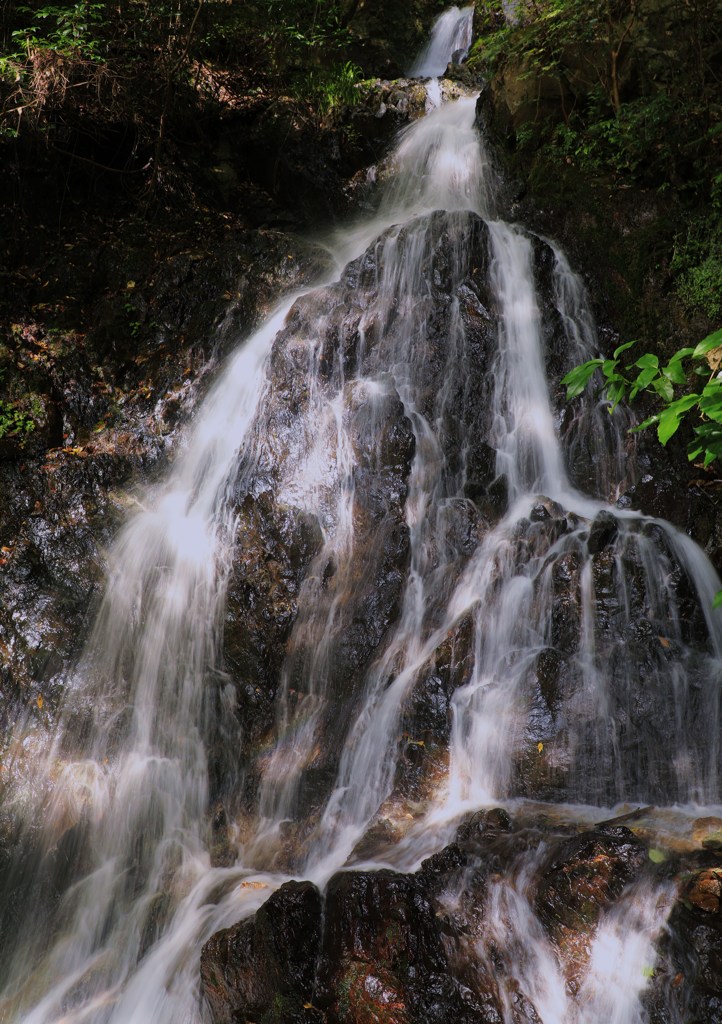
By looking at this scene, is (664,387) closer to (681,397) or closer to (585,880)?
(681,397)

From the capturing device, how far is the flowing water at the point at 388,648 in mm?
4086

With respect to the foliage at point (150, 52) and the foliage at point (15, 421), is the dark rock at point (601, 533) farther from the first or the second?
the foliage at point (150, 52)

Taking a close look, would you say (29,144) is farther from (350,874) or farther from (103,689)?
(350,874)

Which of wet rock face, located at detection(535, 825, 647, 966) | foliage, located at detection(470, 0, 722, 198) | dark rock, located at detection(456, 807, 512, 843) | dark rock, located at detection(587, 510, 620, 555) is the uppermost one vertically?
foliage, located at detection(470, 0, 722, 198)

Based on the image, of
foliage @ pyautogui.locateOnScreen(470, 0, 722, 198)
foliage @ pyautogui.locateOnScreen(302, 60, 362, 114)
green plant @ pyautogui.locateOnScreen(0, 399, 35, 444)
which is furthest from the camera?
foliage @ pyautogui.locateOnScreen(302, 60, 362, 114)

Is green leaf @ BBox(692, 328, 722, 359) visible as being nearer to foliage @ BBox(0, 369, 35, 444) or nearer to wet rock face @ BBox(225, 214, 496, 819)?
wet rock face @ BBox(225, 214, 496, 819)

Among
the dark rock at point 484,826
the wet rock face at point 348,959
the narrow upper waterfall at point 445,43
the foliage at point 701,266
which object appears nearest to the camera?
the wet rock face at point 348,959

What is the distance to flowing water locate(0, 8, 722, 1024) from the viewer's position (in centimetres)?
409

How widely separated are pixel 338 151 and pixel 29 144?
4046 millimetres

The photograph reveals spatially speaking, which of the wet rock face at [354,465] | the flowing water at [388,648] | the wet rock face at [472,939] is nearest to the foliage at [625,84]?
the flowing water at [388,648]

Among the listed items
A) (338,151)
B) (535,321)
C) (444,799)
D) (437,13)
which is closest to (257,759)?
(444,799)

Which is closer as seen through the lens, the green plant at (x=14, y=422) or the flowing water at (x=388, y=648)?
the flowing water at (x=388, y=648)

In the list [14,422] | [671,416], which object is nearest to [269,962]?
[671,416]

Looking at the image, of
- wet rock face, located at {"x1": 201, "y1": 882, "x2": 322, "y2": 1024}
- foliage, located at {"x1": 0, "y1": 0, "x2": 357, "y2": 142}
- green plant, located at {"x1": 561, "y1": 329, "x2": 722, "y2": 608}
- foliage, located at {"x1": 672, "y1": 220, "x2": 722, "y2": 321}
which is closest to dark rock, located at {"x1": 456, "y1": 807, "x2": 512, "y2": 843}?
wet rock face, located at {"x1": 201, "y1": 882, "x2": 322, "y2": 1024}
